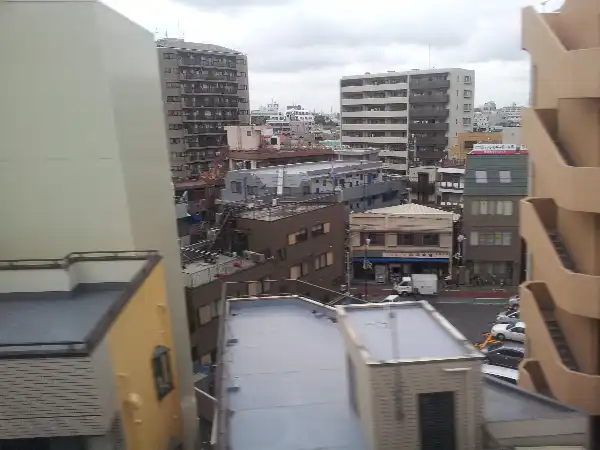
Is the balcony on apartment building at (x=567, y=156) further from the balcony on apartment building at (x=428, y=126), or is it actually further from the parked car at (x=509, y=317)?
the balcony on apartment building at (x=428, y=126)

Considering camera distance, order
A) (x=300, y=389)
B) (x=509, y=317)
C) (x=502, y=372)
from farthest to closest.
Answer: (x=509, y=317) < (x=502, y=372) < (x=300, y=389)

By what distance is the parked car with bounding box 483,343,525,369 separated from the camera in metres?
22.3

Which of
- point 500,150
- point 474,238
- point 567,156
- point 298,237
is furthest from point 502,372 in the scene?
point 500,150

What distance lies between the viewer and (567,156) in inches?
333

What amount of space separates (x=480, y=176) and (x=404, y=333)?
30.6m

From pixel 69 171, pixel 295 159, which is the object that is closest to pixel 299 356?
pixel 69 171

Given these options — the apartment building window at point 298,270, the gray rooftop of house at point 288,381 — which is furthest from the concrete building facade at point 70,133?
the apartment building window at point 298,270

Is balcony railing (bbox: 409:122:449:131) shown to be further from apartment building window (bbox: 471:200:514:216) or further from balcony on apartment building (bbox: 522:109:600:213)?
balcony on apartment building (bbox: 522:109:600:213)

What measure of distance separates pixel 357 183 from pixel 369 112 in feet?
83.7

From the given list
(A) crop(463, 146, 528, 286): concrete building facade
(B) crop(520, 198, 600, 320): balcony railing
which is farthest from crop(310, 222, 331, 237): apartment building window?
(B) crop(520, 198, 600, 320): balcony railing

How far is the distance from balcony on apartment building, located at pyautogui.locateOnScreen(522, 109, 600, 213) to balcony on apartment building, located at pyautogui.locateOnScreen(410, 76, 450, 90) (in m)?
57.5

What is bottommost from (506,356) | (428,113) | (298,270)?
(506,356)

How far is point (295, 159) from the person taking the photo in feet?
183

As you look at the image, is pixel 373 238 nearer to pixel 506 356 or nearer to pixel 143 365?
pixel 506 356
